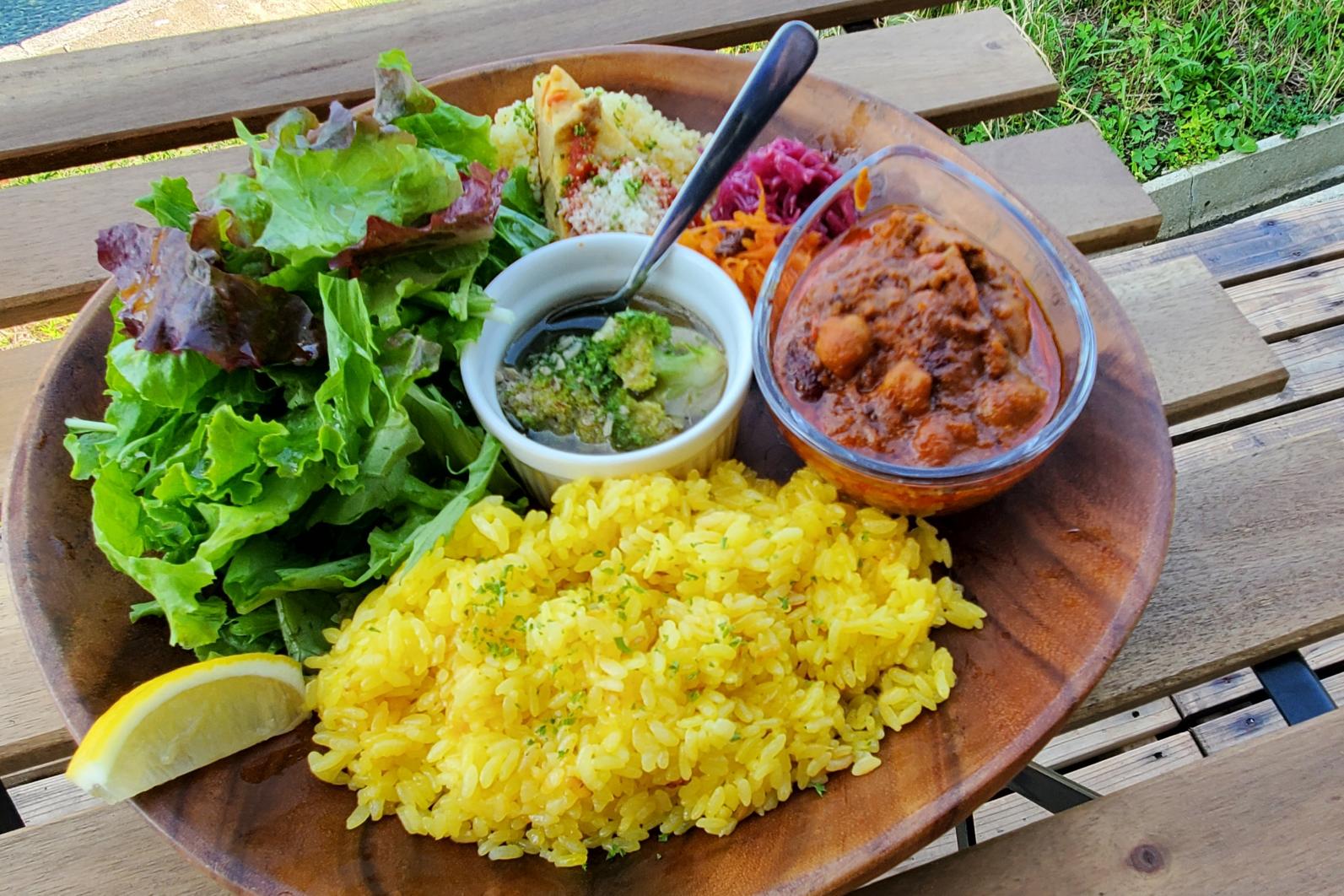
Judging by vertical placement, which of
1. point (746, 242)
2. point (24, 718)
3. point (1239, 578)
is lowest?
point (1239, 578)

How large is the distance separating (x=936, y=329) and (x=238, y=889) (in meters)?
1.50

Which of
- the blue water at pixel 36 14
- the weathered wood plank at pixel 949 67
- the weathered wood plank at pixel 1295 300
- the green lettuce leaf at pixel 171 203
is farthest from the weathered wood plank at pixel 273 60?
the blue water at pixel 36 14

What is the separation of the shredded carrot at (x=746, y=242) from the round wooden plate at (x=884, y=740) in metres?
0.34

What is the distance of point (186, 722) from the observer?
1585 millimetres

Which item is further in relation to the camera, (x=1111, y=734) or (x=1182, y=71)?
(x=1182, y=71)

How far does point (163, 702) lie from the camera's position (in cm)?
155

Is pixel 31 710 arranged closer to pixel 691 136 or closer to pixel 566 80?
pixel 566 80

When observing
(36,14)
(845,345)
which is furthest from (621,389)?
(36,14)

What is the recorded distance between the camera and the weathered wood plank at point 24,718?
1.99m

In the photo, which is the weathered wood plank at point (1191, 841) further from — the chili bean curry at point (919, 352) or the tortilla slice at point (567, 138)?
the tortilla slice at point (567, 138)

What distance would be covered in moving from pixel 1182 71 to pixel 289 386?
4.17 metres

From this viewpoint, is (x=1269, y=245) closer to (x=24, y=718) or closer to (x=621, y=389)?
(x=621, y=389)

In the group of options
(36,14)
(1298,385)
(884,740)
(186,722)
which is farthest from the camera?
(36,14)

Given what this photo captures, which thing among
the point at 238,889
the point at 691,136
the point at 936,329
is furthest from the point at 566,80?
the point at 238,889
